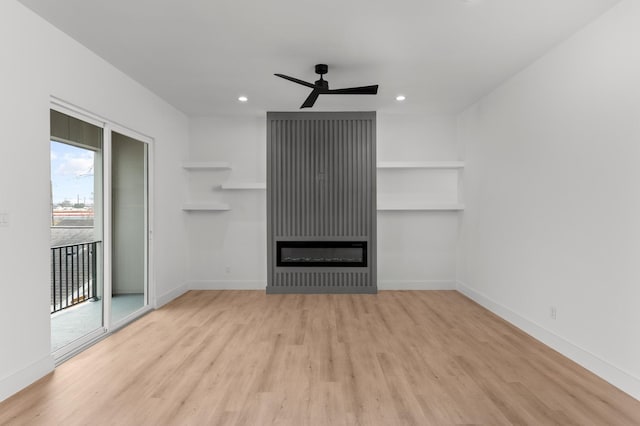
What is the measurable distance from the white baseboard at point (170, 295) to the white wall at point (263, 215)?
232mm

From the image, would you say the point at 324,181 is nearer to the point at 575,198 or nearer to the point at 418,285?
the point at 418,285

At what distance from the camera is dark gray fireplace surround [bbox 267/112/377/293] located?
214 inches

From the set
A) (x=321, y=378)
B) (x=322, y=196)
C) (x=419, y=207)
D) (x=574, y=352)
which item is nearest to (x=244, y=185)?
(x=322, y=196)

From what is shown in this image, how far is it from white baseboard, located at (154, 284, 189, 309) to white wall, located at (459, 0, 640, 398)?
4.37 metres

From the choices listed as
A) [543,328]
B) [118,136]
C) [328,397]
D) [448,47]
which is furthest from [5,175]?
[543,328]

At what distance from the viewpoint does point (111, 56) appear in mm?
3449

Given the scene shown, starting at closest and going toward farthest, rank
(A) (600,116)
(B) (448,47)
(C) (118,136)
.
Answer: (A) (600,116), (B) (448,47), (C) (118,136)

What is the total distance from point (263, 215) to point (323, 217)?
39.6 inches

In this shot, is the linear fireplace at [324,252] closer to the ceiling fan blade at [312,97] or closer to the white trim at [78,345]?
the ceiling fan blade at [312,97]

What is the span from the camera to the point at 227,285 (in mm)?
5684

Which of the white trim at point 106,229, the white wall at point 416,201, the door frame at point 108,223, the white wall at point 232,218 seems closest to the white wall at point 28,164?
the door frame at point 108,223

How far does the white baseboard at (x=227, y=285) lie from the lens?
18.6 feet

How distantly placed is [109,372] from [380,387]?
2.15m

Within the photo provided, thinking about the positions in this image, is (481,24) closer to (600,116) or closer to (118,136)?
(600,116)
